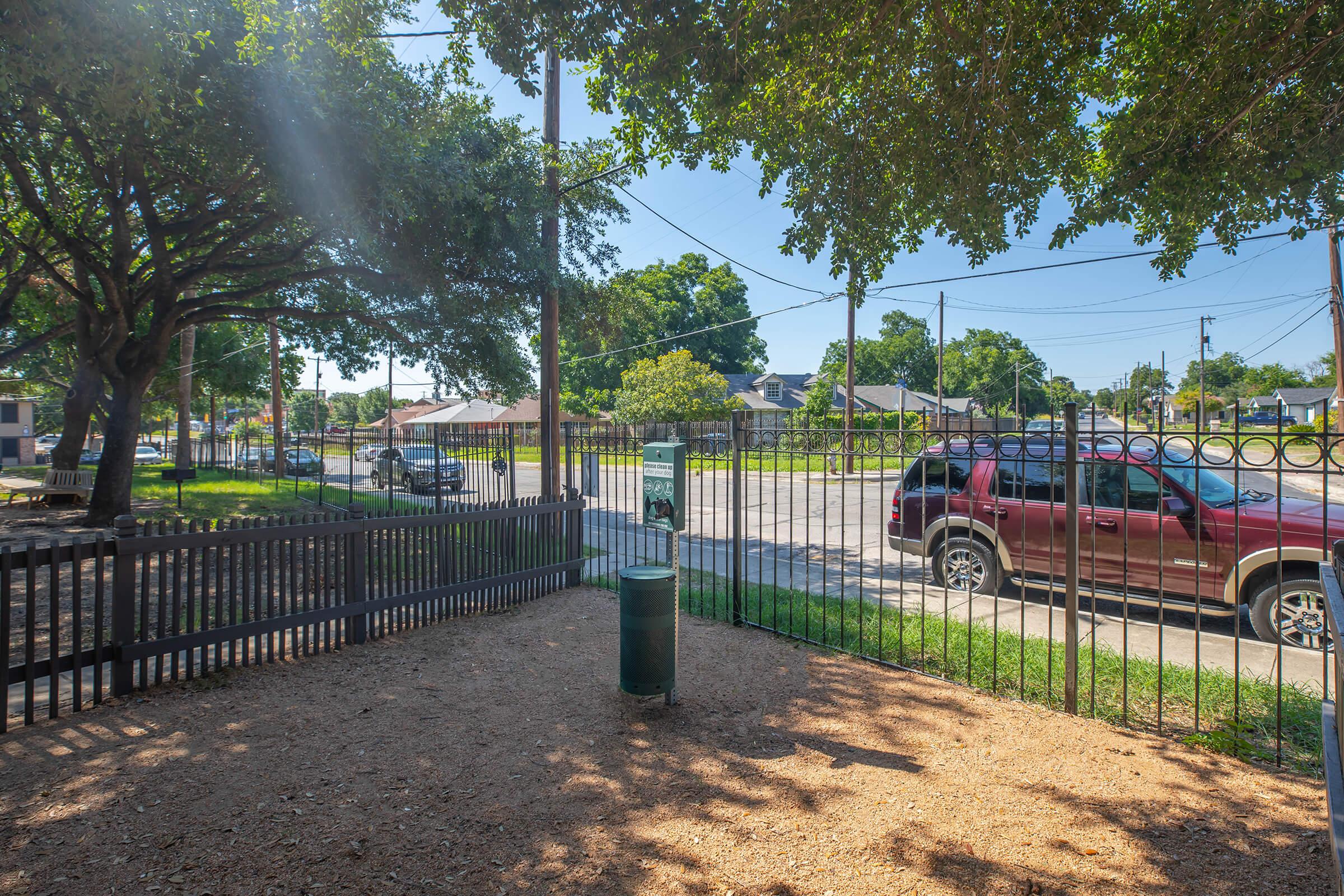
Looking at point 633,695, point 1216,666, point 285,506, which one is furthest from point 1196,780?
point 285,506

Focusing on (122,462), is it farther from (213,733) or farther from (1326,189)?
(1326,189)

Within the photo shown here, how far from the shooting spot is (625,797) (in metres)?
3.59

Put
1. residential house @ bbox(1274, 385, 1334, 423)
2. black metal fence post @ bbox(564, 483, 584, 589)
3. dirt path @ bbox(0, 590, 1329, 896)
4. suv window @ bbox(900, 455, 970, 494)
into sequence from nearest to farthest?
dirt path @ bbox(0, 590, 1329, 896)
black metal fence post @ bbox(564, 483, 584, 589)
suv window @ bbox(900, 455, 970, 494)
residential house @ bbox(1274, 385, 1334, 423)

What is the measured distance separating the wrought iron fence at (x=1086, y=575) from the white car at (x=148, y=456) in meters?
49.9

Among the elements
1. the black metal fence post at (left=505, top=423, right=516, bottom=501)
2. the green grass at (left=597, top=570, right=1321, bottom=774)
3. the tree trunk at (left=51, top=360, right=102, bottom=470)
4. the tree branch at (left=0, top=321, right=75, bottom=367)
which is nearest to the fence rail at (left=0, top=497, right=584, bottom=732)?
the black metal fence post at (left=505, top=423, right=516, bottom=501)

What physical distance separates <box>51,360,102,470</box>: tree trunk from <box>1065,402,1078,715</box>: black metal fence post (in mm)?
19279

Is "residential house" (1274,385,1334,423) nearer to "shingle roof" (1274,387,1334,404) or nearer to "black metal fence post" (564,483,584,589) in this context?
"shingle roof" (1274,387,1334,404)

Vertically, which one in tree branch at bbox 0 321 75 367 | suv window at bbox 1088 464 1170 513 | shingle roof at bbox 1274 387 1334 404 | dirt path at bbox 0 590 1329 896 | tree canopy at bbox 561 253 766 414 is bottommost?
dirt path at bbox 0 590 1329 896

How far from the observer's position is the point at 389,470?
11797mm

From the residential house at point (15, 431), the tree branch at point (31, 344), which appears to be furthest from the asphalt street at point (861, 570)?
the residential house at point (15, 431)

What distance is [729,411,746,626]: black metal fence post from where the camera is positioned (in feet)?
20.3

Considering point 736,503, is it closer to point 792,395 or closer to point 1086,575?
point 1086,575

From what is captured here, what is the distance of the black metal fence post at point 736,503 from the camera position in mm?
6184

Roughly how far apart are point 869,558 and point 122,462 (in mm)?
13527
